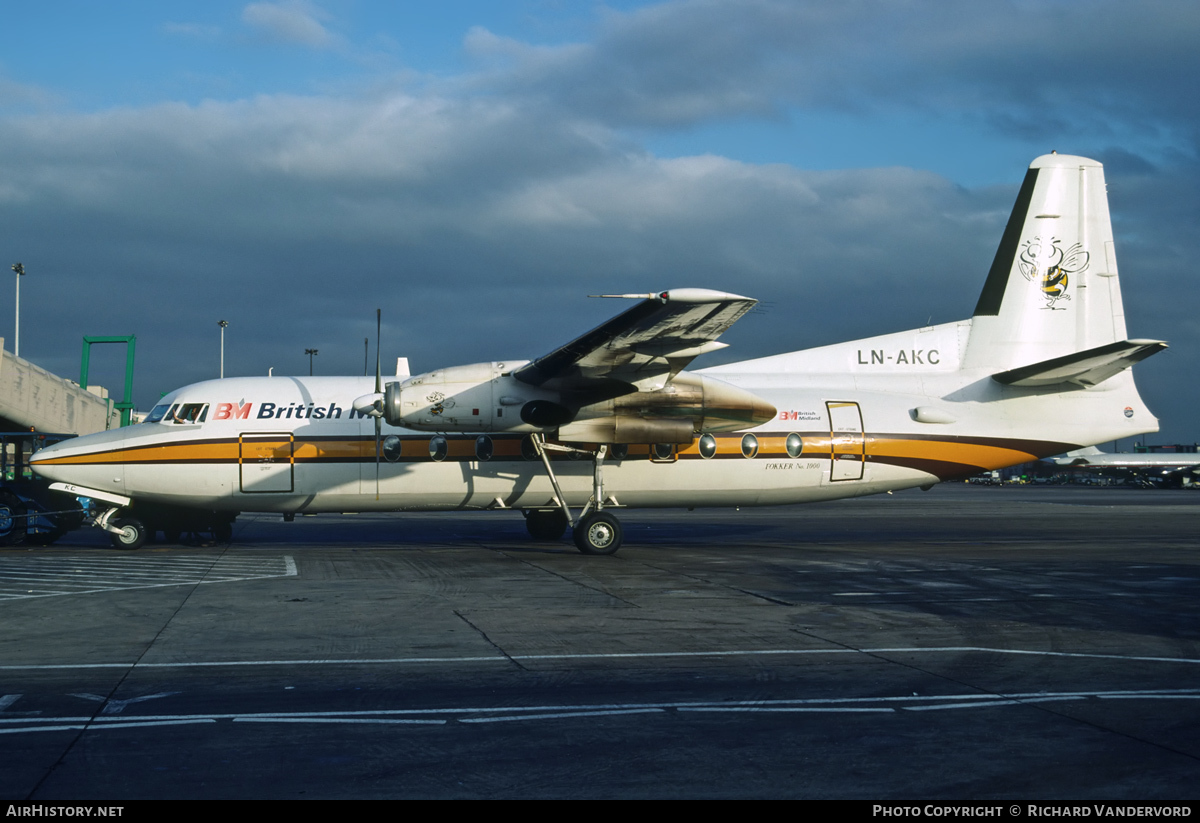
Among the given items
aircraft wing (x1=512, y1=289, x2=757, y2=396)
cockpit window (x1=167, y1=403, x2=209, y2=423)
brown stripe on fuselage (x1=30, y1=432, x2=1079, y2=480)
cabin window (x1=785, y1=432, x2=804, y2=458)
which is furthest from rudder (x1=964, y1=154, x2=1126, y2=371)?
cockpit window (x1=167, y1=403, x2=209, y2=423)

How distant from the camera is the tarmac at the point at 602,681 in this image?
216 inches

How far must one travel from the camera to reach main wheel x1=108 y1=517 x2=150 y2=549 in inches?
819

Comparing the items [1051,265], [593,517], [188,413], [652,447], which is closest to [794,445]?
[652,447]

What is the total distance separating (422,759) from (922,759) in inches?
118

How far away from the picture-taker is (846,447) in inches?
837

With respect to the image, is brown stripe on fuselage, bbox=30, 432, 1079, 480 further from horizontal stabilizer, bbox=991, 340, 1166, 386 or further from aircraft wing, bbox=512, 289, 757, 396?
aircraft wing, bbox=512, 289, 757, 396

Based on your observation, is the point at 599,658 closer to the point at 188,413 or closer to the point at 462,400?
the point at 462,400

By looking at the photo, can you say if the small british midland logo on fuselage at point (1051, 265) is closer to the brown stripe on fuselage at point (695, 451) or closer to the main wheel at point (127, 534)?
the brown stripe on fuselage at point (695, 451)

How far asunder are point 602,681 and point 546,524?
1498 centimetres

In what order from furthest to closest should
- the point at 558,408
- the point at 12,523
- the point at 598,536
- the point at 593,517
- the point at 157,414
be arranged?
the point at 12,523 < the point at 157,414 < the point at 593,517 < the point at 598,536 < the point at 558,408

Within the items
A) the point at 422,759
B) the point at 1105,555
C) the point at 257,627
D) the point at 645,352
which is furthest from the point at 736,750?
the point at 1105,555

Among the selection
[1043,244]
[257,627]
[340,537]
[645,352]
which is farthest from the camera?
[340,537]
